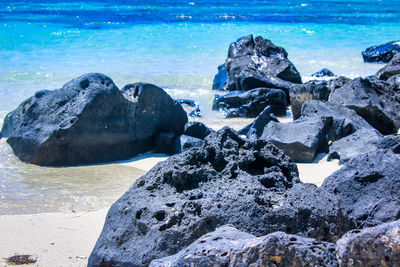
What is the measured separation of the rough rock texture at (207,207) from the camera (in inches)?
107

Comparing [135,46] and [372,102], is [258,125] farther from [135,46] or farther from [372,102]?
[135,46]

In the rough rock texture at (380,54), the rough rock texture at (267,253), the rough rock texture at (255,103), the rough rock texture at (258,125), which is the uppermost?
the rough rock texture at (267,253)

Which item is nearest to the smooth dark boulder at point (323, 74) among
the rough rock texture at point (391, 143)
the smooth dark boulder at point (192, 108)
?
the smooth dark boulder at point (192, 108)

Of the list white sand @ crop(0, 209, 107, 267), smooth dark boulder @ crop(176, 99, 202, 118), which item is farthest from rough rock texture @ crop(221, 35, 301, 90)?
white sand @ crop(0, 209, 107, 267)

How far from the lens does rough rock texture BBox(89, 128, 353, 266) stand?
2707mm

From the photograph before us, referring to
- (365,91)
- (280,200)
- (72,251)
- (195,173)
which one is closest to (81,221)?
(72,251)

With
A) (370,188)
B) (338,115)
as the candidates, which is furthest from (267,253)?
(338,115)

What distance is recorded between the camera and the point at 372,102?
6.70m

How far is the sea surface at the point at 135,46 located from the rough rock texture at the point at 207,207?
5.23 ft

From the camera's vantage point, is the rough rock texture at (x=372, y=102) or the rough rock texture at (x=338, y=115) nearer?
the rough rock texture at (x=338, y=115)

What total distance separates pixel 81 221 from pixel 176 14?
72.1 feet

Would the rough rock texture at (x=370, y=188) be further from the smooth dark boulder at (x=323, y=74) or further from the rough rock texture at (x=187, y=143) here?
the smooth dark boulder at (x=323, y=74)

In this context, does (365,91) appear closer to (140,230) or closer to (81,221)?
(81,221)

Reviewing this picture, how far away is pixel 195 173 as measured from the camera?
312cm
